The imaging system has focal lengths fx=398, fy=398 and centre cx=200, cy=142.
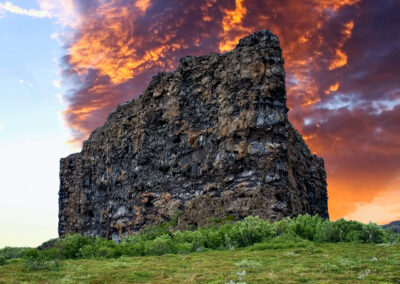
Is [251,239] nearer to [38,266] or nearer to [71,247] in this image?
[71,247]

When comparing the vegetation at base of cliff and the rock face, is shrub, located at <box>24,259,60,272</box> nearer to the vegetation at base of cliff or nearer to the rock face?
the vegetation at base of cliff

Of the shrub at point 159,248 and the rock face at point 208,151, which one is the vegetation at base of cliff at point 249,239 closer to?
the shrub at point 159,248

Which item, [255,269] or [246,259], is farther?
[246,259]

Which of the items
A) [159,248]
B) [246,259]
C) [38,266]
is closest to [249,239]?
[159,248]

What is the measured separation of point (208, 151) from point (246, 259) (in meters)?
28.4

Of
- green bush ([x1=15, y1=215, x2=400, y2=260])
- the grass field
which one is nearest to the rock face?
green bush ([x1=15, y1=215, x2=400, y2=260])

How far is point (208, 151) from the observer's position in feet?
163

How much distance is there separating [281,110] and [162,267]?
2791 centimetres

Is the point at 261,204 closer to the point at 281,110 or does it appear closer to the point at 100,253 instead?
the point at 281,110

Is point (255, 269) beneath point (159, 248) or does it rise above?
beneath

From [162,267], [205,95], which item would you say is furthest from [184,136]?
[162,267]

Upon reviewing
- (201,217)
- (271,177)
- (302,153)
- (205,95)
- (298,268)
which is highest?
(205,95)

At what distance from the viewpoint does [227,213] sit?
145 ft

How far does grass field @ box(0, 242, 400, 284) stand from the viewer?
1562cm
